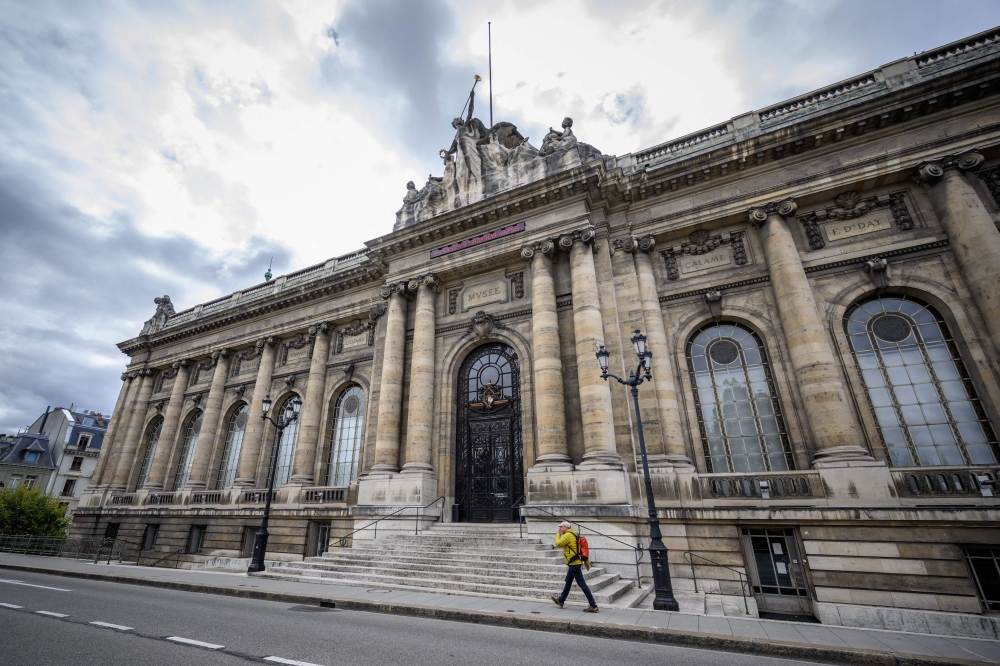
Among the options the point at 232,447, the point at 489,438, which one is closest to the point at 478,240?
the point at 489,438

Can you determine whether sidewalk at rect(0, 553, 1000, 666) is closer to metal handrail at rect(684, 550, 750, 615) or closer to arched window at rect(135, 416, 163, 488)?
metal handrail at rect(684, 550, 750, 615)

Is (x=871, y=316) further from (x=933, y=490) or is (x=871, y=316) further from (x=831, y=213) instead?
(x=933, y=490)

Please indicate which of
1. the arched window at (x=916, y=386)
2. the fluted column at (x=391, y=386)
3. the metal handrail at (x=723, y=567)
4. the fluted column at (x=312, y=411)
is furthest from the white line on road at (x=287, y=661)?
the fluted column at (x=312, y=411)

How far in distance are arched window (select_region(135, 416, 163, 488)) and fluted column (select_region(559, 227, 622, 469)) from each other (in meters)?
24.9

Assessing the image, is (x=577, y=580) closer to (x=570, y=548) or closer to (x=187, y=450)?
(x=570, y=548)

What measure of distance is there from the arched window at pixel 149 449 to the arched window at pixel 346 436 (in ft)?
41.8

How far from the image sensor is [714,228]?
14750 mm

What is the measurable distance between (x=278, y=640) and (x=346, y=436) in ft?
47.2

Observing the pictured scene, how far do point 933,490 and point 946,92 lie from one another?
34.2 ft

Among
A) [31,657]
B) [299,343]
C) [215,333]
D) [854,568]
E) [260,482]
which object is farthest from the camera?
[215,333]

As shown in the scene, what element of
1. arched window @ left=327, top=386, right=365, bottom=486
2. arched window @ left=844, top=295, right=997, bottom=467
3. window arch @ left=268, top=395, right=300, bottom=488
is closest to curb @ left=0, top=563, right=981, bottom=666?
arched window @ left=844, top=295, right=997, bottom=467

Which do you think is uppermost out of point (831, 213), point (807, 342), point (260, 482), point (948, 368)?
point (831, 213)

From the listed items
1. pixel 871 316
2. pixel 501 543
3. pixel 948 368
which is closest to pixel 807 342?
pixel 871 316

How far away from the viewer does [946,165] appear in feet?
38.9
